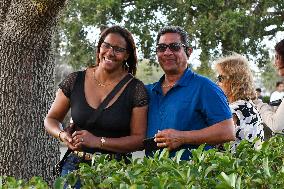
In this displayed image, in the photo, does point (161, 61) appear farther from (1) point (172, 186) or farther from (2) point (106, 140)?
(1) point (172, 186)

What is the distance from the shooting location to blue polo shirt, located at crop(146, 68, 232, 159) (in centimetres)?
365

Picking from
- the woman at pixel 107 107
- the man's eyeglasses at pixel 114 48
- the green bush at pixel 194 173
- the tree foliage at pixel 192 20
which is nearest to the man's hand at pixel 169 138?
the woman at pixel 107 107

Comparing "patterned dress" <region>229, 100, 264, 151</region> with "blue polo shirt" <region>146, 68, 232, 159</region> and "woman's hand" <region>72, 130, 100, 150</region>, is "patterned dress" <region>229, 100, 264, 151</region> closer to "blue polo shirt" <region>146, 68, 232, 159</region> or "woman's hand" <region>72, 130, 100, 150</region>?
"blue polo shirt" <region>146, 68, 232, 159</region>

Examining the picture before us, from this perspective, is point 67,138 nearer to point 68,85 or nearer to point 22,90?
point 68,85

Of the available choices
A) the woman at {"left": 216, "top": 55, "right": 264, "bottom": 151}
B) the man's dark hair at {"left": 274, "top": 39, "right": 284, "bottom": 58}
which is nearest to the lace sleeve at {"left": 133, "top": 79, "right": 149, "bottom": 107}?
the woman at {"left": 216, "top": 55, "right": 264, "bottom": 151}

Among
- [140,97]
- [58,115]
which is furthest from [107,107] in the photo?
[58,115]

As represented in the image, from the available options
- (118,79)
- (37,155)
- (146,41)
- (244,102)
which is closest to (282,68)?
(244,102)

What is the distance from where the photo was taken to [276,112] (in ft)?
14.7

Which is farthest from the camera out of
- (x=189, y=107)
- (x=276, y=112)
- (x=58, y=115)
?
(x=276, y=112)

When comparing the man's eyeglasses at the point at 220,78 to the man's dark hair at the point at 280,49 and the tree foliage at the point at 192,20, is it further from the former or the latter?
the tree foliage at the point at 192,20

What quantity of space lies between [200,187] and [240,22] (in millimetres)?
15184

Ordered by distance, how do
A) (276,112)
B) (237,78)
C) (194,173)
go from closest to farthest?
(194,173) → (276,112) → (237,78)

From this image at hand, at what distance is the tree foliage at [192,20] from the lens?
17.6 metres

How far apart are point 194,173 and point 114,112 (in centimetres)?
144
